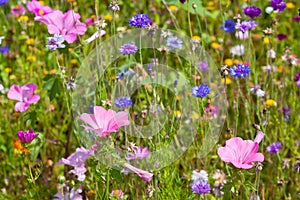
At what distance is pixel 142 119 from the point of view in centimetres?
A: 157

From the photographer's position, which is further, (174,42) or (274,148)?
(174,42)

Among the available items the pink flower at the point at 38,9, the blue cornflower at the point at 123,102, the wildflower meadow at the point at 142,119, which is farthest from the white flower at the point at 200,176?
the pink flower at the point at 38,9

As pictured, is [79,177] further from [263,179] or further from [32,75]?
[32,75]

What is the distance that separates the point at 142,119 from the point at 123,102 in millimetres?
108

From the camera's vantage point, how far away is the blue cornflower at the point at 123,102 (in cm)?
147

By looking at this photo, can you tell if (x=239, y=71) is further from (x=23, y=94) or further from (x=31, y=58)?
(x=31, y=58)

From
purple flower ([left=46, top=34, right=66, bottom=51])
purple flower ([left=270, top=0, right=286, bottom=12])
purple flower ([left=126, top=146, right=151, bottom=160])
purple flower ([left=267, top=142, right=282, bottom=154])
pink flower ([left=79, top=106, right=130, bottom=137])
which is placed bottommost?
purple flower ([left=267, top=142, right=282, bottom=154])

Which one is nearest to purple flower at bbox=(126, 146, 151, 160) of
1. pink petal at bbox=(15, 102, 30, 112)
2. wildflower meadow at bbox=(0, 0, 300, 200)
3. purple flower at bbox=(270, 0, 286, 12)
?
A: wildflower meadow at bbox=(0, 0, 300, 200)

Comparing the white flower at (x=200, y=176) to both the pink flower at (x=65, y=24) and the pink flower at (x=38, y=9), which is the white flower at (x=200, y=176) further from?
the pink flower at (x=38, y=9)

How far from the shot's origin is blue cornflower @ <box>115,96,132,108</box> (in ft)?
4.82

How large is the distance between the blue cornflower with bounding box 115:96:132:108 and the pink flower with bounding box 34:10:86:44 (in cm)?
18

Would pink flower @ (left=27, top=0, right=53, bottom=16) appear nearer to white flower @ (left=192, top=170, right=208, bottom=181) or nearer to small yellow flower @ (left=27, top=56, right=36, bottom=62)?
small yellow flower @ (left=27, top=56, right=36, bottom=62)

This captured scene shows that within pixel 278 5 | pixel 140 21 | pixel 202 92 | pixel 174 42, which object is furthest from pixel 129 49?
pixel 278 5

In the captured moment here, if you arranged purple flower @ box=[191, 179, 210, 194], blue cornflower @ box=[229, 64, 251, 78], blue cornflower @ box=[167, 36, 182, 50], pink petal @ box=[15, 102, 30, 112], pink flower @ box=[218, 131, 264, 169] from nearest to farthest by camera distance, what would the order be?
pink flower @ box=[218, 131, 264, 169] < purple flower @ box=[191, 179, 210, 194] < blue cornflower @ box=[229, 64, 251, 78] < pink petal @ box=[15, 102, 30, 112] < blue cornflower @ box=[167, 36, 182, 50]
